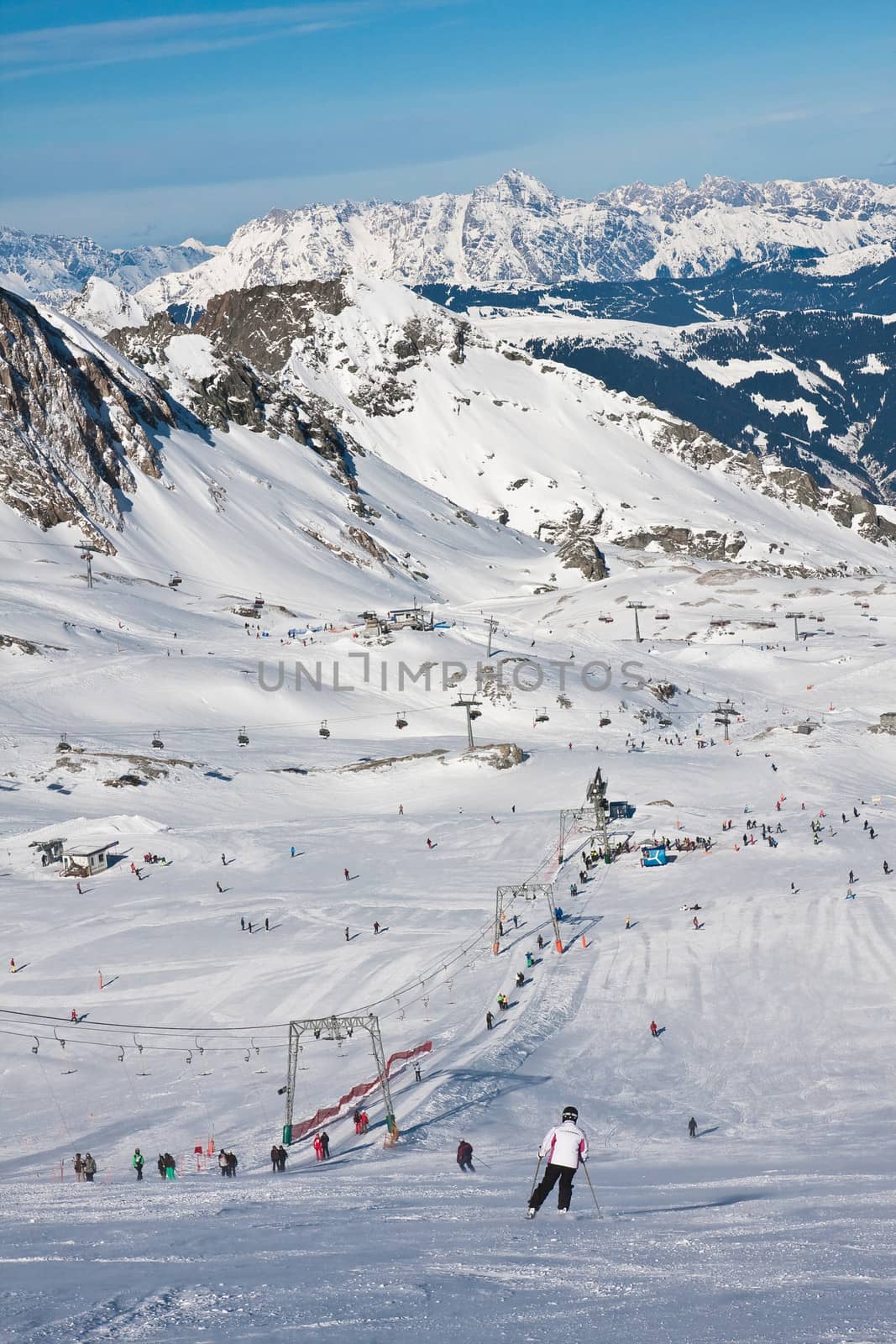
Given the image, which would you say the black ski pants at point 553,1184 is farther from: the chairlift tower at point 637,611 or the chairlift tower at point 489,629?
the chairlift tower at point 637,611

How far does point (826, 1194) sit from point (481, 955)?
98.5 ft

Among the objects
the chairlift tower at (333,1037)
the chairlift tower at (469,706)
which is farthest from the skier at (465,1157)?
the chairlift tower at (469,706)

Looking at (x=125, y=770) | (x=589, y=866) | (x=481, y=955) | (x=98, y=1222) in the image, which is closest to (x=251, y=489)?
(x=125, y=770)

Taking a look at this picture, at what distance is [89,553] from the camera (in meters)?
137

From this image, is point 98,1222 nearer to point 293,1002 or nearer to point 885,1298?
point 885,1298

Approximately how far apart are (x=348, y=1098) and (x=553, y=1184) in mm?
17425

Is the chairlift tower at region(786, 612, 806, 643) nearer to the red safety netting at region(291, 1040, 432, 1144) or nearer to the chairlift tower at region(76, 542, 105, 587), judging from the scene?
the chairlift tower at region(76, 542, 105, 587)

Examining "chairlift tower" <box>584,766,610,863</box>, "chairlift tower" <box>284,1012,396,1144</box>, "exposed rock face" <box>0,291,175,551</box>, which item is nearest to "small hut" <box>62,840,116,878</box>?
"chairlift tower" <box>584,766,610,863</box>

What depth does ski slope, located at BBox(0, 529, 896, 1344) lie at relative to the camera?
1451 centimetres

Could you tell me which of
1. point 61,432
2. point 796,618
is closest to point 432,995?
point 796,618

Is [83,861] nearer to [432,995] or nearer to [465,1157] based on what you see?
[432,995]

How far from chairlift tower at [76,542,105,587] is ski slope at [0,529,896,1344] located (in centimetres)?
613

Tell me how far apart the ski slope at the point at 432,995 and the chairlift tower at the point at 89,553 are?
20.1 ft

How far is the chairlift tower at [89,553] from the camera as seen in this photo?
129 meters
